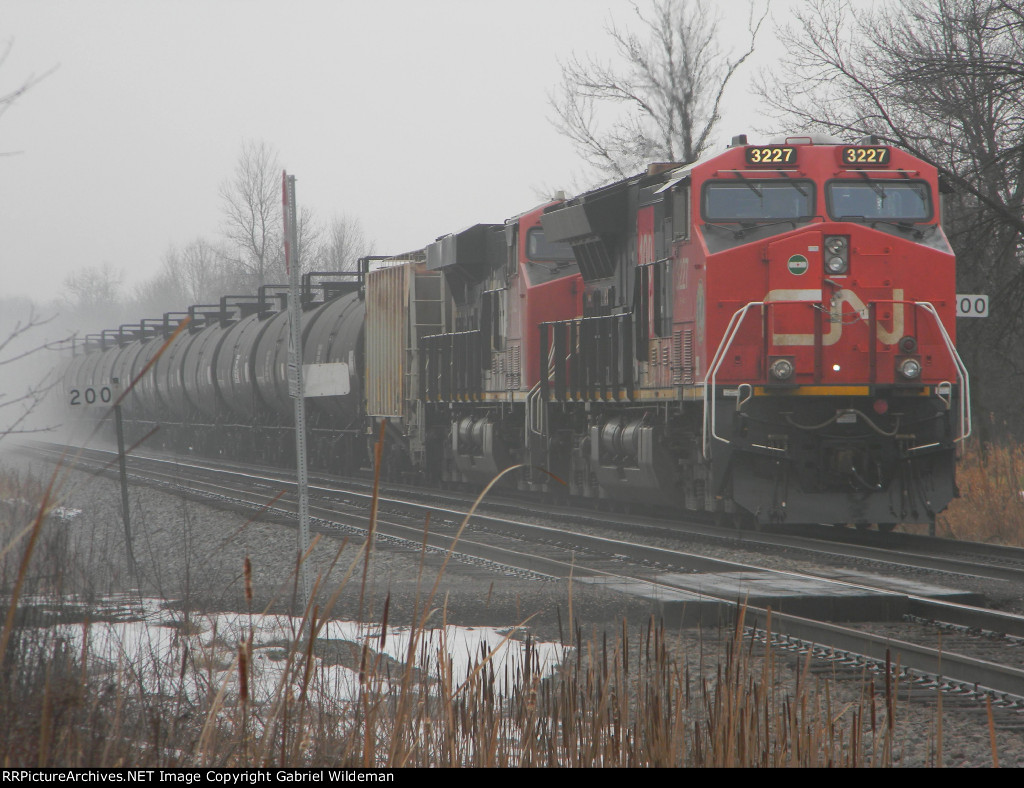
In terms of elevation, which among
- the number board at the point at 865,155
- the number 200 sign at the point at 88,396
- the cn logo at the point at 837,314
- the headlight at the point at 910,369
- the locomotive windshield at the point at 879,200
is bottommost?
the number 200 sign at the point at 88,396

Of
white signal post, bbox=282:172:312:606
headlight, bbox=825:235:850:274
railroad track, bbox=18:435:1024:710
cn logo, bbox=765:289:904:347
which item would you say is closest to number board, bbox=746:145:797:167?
headlight, bbox=825:235:850:274

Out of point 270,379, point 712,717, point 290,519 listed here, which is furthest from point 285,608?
point 270,379

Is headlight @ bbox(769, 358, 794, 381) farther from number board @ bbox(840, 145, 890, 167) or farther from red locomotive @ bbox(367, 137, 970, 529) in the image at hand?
number board @ bbox(840, 145, 890, 167)

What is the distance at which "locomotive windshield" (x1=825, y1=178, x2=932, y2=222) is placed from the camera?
464 inches

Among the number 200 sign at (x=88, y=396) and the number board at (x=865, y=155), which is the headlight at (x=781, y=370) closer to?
the number board at (x=865, y=155)

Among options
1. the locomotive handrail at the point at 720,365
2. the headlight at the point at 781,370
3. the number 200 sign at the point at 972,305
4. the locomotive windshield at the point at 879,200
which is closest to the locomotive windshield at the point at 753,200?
the locomotive windshield at the point at 879,200

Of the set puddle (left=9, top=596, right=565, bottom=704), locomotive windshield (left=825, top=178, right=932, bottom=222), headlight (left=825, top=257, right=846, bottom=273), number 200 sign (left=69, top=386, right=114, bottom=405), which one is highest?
locomotive windshield (left=825, top=178, right=932, bottom=222)

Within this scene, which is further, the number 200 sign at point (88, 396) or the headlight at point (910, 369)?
the headlight at point (910, 369)

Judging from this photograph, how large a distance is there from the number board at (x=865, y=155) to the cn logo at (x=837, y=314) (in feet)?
4.36

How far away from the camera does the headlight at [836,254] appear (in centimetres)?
1159

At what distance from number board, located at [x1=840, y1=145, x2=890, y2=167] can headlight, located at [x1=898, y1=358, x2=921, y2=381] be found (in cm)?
203

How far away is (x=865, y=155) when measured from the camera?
38.9ft

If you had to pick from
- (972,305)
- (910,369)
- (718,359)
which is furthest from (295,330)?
(972,305)

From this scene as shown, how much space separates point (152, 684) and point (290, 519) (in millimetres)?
9541
